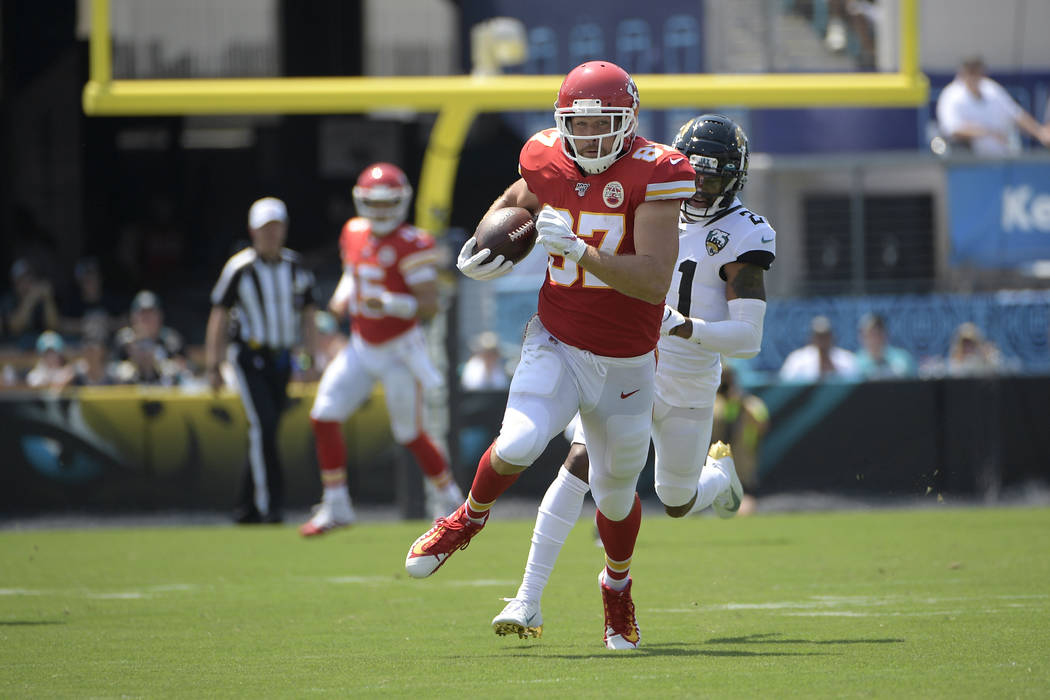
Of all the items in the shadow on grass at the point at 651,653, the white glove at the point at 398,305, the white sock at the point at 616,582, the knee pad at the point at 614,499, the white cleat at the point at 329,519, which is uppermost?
the knee pad at the point at 614,499

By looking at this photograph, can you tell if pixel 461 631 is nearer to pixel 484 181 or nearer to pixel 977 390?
pixel 977 390

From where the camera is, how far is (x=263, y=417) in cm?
1043

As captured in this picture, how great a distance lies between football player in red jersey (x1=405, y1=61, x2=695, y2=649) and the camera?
5.21 m

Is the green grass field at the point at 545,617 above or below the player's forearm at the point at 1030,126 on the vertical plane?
below

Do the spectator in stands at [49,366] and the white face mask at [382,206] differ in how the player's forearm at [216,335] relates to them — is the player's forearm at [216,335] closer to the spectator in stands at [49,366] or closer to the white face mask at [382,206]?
the white face mask at [382,206]

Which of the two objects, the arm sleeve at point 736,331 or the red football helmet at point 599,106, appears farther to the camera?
the arm sleeve at point 736,331

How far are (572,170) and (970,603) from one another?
2358 millimetres

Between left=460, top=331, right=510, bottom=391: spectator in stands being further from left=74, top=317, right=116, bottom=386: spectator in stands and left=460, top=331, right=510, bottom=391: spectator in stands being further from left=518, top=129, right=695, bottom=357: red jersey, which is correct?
left=518, top=129, right=695, bottom=357: red jersey

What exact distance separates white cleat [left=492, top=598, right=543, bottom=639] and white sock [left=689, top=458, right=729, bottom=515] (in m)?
1.21

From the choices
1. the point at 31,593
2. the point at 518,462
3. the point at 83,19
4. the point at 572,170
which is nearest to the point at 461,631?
the point at 518,462

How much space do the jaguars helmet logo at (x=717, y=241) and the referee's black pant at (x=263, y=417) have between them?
16.3 feet

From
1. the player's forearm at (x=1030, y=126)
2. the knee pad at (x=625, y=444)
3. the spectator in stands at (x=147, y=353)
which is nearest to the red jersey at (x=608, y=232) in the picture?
the knee pad at (x=625, y=444)

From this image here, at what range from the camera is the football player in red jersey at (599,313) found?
5207mm

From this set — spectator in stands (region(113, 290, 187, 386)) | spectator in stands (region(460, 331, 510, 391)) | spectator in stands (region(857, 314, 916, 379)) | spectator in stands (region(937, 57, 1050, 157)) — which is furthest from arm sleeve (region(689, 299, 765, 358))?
spectator in stands (region(937, 57, 1050, 157))
